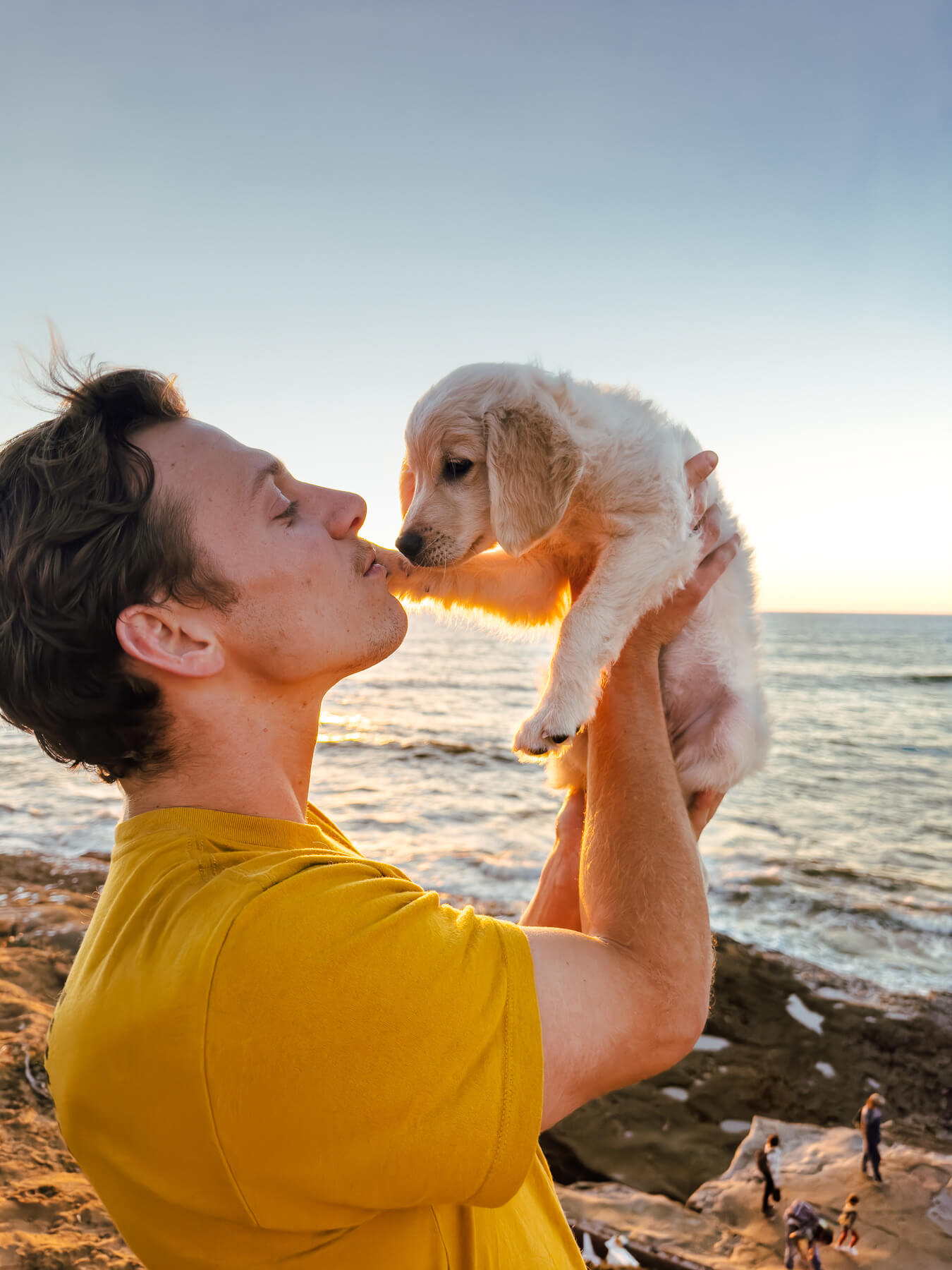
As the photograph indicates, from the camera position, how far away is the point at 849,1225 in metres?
4.66

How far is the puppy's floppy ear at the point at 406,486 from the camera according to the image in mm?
2646

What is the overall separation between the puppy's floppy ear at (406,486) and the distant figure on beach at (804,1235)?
15.0 feet

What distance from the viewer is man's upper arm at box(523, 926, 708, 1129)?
1.11m

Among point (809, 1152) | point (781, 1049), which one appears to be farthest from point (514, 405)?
point (781, 1049)

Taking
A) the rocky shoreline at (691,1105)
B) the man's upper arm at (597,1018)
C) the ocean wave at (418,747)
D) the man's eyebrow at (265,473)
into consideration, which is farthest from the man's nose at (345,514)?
the ocean wave at (418,747)

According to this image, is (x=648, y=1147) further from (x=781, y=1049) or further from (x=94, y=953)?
(x=94, y=953)

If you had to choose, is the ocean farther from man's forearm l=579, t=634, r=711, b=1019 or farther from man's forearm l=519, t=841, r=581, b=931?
man's forearm l=579, t=634, r=711, b=1019

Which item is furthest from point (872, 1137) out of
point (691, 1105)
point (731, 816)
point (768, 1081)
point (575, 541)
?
point (731, 816)

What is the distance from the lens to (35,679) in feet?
4.26

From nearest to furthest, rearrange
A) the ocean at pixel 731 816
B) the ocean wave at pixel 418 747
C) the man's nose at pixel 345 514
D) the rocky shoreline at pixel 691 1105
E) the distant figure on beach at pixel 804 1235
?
the man's nose at pixel 345 514 → the rocky shoreline at pixel 691 1105 → the distant figure on beach at pixel 804 1235 → the ocean at pixel 731 816 → the ocean wave at pixel 418 747

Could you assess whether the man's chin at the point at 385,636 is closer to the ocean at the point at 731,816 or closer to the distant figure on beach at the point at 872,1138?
the ocean at the point at 731,816

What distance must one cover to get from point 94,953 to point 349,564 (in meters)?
0.78

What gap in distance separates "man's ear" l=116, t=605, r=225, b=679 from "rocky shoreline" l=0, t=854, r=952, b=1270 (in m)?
3.26

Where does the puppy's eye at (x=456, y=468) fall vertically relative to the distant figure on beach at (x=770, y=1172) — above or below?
above
